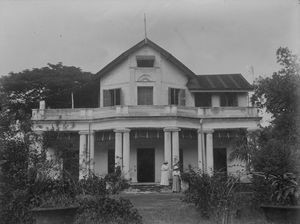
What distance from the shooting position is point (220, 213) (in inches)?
406

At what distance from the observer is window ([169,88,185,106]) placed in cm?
3045

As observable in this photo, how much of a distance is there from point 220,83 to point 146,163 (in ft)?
24.3

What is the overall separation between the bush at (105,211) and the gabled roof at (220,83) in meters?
21.2

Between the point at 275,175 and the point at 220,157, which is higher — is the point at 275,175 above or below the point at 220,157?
below

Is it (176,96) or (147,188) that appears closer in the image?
(147,188)

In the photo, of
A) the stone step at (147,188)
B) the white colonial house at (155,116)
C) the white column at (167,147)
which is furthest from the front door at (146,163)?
the stone step at (147,188)

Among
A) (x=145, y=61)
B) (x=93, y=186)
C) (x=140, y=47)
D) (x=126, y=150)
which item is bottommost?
(x=93, y=186)

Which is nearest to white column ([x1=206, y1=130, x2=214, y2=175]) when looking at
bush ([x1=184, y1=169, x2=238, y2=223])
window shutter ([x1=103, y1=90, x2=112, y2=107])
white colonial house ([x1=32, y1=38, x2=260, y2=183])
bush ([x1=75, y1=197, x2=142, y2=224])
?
white colonial house ([x1=32, y1=38, x2=260, y2=183])

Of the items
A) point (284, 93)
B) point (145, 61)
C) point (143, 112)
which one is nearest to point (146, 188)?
Result: point (143, 112)

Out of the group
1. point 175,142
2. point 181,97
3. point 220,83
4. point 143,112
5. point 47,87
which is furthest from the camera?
point 47,87

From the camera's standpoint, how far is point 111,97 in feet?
100

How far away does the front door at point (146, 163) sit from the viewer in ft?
98.1

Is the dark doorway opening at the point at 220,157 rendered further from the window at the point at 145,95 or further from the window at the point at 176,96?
the window at the point at 145,95

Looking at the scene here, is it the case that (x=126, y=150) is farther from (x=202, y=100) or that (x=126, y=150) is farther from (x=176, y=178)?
(x=202, y=100)
